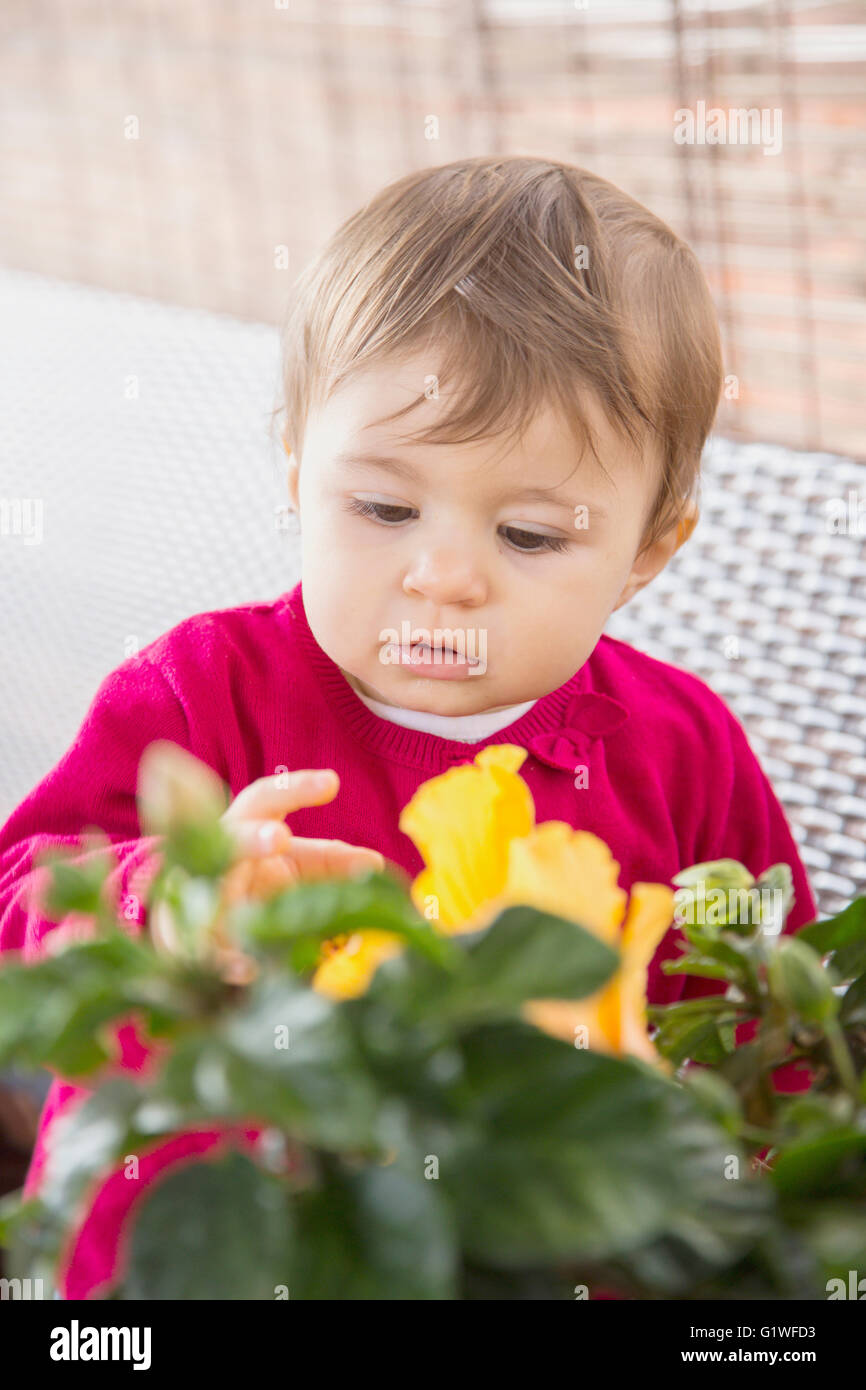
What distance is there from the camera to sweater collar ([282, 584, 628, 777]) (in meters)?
0.97

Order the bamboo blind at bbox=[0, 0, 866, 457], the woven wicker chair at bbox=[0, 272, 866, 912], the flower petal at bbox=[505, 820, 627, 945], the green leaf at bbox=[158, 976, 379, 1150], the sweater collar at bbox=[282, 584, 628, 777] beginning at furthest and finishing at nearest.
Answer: the bamboo blind at bbox=[0, 0, 866, 457] → the woven wicker chair at bbox=[0, 272, 866, 912] → the sweater collar at bbox=[282, 584, 628, 777] → the flower petal at bbox=[505, 820, 627, 945] → the green leaf at bbox=[158, 976, 379, 1150]

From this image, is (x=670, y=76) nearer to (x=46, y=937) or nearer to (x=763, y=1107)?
(x=46, y=937)

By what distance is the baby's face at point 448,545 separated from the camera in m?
0.80

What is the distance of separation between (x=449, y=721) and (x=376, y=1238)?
71cm

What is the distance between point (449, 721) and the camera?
0.98 metres

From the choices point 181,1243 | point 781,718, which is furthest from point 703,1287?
point 781,718

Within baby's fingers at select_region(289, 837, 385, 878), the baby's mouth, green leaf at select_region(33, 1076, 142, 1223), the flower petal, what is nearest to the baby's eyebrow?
the baby's mouth

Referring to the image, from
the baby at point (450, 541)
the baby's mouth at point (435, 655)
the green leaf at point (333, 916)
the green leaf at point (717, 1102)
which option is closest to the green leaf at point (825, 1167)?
the green leaf at point (717, 1102)

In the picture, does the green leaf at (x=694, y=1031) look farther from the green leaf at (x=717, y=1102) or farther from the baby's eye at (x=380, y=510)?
the baby's eye at (x=380, y=510)

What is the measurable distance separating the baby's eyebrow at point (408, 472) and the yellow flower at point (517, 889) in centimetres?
40

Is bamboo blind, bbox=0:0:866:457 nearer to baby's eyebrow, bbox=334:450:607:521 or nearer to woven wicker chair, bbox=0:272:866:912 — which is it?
woven wicker chair, bbox=0:272:866:912

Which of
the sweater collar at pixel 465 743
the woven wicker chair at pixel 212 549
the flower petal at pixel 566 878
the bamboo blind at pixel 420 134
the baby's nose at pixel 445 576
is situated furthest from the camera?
the bamboo blind at pixel 420 134

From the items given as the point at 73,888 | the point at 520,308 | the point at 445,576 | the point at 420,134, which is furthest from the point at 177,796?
the point at 420,134

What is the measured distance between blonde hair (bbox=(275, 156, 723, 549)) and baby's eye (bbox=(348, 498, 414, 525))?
0.05 metres
